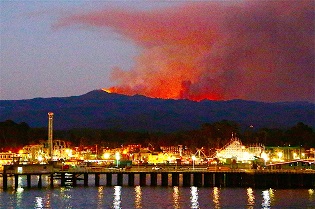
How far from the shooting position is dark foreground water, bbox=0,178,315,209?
88.8 metres

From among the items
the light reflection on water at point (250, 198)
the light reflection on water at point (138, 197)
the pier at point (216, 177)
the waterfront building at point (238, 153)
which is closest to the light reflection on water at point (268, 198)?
the light reflection on water at point (250, 198)

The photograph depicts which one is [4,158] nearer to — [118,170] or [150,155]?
[150,155]

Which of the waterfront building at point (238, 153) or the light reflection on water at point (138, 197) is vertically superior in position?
the waterfront building at point (238, 153)

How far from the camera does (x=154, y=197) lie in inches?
3829

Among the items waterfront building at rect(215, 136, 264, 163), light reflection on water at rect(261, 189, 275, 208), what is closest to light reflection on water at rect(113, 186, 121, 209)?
light reflection on water at rect(261, 189, 275, 208)

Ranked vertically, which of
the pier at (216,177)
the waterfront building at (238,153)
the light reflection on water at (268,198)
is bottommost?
the light reflection on water at (268,198)

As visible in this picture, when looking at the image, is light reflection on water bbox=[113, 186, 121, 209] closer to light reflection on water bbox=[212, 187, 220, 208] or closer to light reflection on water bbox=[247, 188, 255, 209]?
light reflection on water bbox=[212, 187, 220, 208]

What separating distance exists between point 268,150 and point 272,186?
167 ft

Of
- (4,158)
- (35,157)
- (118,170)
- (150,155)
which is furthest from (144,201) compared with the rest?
(150,155)

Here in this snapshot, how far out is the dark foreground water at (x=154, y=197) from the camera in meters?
88.8

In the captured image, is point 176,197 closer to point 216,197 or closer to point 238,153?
point 216,197

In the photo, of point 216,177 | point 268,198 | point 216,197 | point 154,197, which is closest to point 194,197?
point 216,197

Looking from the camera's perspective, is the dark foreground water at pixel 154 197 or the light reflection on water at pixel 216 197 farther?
the light reflection on water at pixel 216 197

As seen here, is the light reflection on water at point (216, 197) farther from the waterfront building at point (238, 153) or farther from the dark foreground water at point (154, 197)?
the waterfront building at point (238, 153)
